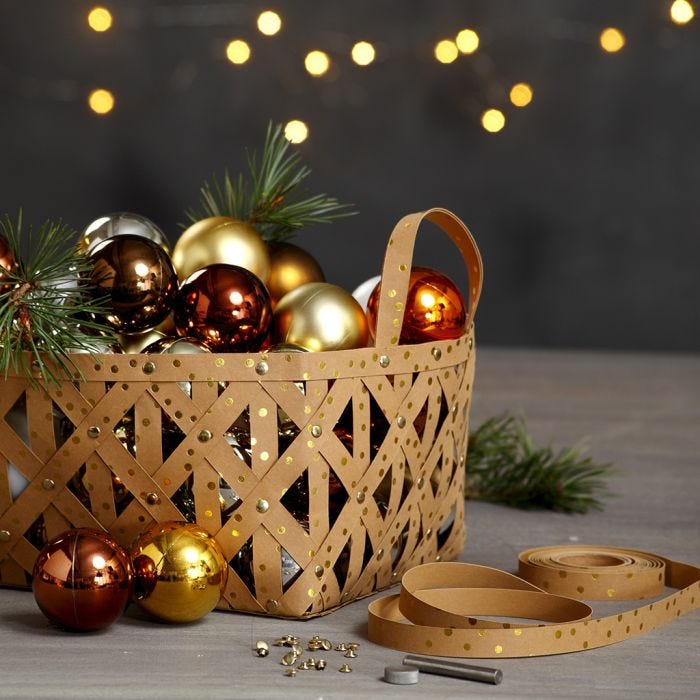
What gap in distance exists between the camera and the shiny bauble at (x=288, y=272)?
1113 millimetres

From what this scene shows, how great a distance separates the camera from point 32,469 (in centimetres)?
89

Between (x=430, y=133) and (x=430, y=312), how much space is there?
246 cm

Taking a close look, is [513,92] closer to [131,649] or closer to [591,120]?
[591,120]

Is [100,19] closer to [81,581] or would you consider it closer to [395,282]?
[395,282]

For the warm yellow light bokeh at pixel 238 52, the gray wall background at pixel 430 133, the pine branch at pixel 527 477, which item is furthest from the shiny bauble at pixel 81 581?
the warm yellow light bokeh at pixel 238 52

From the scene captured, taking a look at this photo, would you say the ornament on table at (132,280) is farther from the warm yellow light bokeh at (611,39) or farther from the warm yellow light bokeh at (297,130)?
the warm yellow light bokeh at (611,39)

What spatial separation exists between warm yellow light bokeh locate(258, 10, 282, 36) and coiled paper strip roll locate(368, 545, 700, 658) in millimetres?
2629

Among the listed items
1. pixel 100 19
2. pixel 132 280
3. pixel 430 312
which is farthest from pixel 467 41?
pixel 132 280

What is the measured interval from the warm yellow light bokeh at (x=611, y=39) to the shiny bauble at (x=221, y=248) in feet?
8.05

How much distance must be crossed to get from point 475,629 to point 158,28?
298cm

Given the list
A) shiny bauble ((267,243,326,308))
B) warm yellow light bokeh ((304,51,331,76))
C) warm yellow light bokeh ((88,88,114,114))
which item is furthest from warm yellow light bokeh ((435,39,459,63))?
shiny bauble ((267,243,326,308))

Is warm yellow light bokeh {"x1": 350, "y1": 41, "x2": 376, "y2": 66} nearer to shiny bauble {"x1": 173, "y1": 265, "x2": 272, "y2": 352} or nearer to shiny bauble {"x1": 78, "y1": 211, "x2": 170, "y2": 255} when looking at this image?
shiny bauble {"x1": 78, "y1": 211, "x2": 170, "y2": 255}

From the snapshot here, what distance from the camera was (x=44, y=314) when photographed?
2.81ft

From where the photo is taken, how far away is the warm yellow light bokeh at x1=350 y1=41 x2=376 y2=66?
10.9 ft
